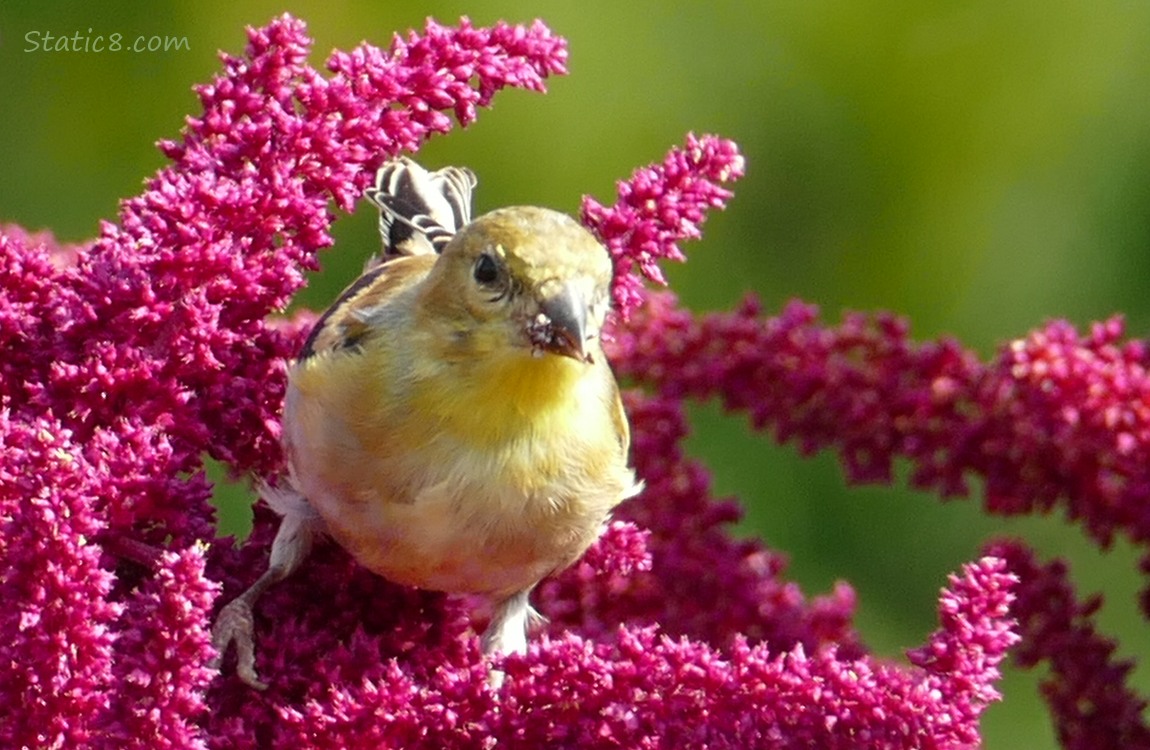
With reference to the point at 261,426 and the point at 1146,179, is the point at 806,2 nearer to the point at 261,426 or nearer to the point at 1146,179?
the point at 1146,179

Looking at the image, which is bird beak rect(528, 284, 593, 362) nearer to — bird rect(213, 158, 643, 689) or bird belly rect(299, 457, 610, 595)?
bird rect(213, 158, 643, 689)

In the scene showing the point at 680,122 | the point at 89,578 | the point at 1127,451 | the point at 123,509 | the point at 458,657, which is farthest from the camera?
the point at 680,122

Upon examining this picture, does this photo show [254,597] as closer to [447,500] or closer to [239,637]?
[239,637]

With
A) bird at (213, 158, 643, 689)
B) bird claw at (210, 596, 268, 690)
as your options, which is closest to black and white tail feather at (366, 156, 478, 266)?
bird at (213, 158, 643, 689)

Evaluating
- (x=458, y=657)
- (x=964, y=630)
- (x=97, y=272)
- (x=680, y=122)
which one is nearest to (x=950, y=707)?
(x=964, y=630)

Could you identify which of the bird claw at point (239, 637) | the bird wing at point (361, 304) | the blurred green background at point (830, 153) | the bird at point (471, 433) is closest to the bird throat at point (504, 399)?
the bird at point (471, 433)
